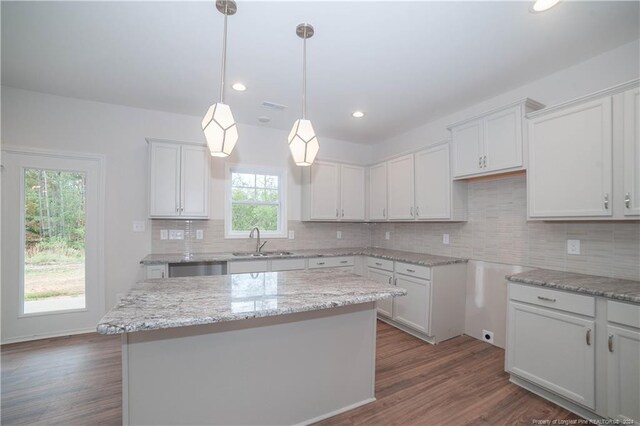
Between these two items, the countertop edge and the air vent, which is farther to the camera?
the air vent

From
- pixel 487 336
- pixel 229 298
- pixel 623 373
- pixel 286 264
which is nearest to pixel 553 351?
pixel 623 373

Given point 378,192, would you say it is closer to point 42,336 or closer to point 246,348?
point 246,348

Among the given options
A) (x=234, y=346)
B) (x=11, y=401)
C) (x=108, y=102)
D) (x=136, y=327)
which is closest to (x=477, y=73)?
(x=234, y=346)

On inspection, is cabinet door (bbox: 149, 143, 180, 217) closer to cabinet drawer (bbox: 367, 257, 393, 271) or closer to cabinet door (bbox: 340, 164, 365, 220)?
cabinet door (bbox: 340, 164, 365, 220)

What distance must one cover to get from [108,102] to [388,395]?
430 centimetres

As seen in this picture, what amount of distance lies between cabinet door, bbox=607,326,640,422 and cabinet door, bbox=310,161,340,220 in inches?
124

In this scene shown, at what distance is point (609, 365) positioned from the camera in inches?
71.1

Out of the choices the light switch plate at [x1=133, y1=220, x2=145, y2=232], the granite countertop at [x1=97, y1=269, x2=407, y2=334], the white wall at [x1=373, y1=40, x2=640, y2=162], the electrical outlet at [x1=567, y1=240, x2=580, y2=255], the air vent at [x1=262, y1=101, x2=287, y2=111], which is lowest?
the granite countertop at [x1=97, y1=269, x2=407, y2=334]

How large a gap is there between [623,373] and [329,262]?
2.82m

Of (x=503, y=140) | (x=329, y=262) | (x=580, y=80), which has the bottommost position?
(x=329, y=262)

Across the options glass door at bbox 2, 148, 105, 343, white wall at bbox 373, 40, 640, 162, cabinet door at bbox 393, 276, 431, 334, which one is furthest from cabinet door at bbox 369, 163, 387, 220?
glass door at bbox 2, 148, 105, 343

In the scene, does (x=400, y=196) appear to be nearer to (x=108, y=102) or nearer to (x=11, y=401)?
(x=108, y=102)

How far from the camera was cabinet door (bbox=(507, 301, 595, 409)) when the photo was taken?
75.0 inches

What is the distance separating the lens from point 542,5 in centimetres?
174
